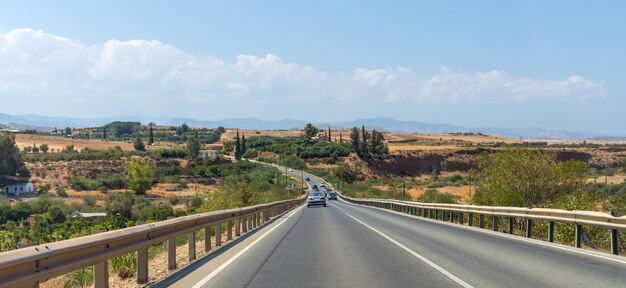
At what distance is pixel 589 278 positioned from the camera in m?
10.4

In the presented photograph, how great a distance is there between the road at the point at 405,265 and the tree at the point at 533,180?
10.8 metres

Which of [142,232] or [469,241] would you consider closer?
[142,232]

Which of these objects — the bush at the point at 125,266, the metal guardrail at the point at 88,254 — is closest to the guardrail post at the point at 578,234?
the metal guardrail at the point at 88,254

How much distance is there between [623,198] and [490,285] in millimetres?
19573

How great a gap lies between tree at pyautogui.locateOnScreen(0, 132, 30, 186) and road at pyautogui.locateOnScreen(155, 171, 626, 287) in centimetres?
8054

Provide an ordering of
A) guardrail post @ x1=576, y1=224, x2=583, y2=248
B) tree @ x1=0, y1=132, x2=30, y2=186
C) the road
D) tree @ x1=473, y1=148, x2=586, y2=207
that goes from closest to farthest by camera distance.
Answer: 1. the road
2. guardrail post @ x1=576, y1=224, x2=583, y2=248
3. tree @ x1=473, y1=148, x2=586, y2=207
4. tree @ x1=0, y1=132, x2=30, y2=186

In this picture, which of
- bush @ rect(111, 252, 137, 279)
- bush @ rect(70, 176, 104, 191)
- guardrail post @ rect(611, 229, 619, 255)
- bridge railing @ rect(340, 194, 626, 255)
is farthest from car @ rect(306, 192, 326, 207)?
bush @ rect(70, 176, 104, 191)

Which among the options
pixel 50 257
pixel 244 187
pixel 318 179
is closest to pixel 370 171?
pixel 318 179

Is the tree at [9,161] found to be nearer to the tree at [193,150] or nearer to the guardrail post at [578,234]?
the tree at [193,150]

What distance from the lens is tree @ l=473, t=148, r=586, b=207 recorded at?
28.5 metres

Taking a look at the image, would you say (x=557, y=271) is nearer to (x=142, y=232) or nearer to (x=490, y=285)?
(x=490, y=285)

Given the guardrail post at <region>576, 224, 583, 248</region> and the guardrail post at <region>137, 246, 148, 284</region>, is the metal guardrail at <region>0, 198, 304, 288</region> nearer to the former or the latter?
the guardrail post at <region>137, 246, 148, 284</region>

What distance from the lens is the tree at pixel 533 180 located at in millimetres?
28453

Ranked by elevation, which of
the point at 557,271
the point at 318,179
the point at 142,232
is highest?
the point at 142,232
